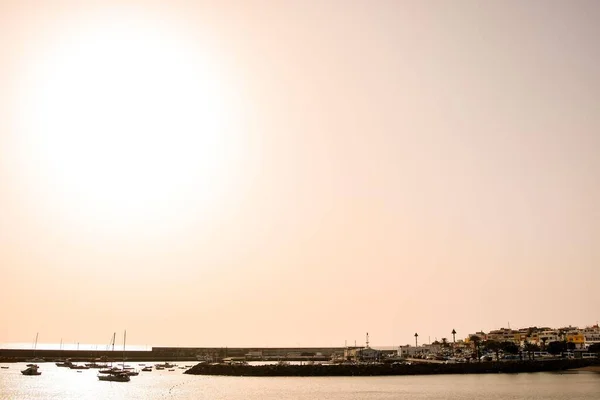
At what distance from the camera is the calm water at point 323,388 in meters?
73.8

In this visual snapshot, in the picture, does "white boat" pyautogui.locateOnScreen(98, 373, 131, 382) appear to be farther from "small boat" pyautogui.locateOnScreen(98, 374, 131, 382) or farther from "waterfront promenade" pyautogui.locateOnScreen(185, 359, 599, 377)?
"waterfront promenade" pyautogui.locateOnScreen(185, 359, 599, 377)

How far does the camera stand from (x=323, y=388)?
271 feet

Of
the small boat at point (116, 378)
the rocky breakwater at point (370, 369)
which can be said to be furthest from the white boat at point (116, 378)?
the rocky breakwater at point (370, 369)

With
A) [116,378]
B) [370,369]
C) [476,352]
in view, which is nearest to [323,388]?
[370,369]

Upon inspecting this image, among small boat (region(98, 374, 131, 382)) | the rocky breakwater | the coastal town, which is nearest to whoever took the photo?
small boat (region(98, 374, 131, 382))

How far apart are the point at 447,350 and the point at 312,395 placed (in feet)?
365

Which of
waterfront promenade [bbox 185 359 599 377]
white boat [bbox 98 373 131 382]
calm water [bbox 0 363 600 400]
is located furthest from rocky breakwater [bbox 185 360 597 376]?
white boat [bbox 98 373 131 382]

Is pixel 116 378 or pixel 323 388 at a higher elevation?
pixel 116 378

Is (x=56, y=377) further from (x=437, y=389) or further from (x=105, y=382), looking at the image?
(x=437, y=389)

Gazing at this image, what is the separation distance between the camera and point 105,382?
338 feet

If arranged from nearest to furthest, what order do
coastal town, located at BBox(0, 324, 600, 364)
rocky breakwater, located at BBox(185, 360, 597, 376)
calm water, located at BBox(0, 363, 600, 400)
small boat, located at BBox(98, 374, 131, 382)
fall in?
calm water, located at BBox(0, 363, 600, 400) → small boat, located at BBox(98, 374, 131, 382) → rocky breakwater, located at BBox(185, 360, 597, 376) → coastal town, located at BBox(0, 324, 600, 364)

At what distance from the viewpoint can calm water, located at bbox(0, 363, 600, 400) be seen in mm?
73750

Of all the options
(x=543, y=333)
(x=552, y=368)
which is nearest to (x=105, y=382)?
(x=552, y=368)

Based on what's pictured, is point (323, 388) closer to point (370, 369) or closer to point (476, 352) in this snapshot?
point (370, 369)
